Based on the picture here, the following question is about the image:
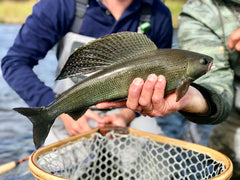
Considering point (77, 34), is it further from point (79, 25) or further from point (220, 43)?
point (220, 43)

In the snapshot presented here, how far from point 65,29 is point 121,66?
0.90 metres

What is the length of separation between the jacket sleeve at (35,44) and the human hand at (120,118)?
344mm

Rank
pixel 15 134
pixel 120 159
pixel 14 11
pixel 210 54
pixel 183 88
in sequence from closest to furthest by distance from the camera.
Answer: pixel 183 88 < pixel 210 54 < pixel 120 159 < pixel 15 134 < pixel 14 11

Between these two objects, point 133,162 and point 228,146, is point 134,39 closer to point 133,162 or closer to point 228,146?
point 133,162

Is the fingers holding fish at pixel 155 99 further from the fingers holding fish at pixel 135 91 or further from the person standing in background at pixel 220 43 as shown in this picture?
the person standing in background at pixel 220 43

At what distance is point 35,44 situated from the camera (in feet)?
5.37

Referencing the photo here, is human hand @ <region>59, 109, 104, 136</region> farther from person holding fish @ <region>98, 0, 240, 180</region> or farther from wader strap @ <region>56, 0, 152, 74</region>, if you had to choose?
person holding fish @ <region>98, 0, 240, 180</region>

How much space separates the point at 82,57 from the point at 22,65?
845mm

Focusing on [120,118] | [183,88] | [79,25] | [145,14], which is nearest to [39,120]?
[183,88]

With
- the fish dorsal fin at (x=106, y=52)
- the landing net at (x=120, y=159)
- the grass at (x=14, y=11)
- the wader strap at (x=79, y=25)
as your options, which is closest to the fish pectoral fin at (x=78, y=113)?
the fish dorsal fin at (x=106, y=52)

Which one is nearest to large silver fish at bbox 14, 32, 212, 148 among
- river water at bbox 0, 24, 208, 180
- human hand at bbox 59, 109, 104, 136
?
human hand at bbox 59, 109, 104, 136

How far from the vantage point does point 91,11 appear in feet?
5.38

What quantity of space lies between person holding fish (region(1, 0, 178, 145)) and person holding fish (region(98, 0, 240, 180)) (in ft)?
0.81

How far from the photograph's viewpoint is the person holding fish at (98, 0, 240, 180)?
1.05 m
